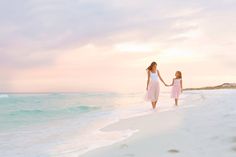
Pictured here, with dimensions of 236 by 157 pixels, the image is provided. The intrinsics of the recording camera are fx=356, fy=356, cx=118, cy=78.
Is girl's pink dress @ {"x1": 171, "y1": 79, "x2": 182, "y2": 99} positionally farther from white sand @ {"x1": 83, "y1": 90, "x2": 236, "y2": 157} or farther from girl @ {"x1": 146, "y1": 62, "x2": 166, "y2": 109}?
→ white sand @ {"x1": 83, "y1": 90, "x2": 236, "y2": 157}

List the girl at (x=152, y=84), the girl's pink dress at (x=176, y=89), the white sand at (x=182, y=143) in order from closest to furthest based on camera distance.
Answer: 1. the white sand at (x=182, y=143)
2. the girl at (x=152, y=84)
3. the girl's pink dress at (x=176, y=89)

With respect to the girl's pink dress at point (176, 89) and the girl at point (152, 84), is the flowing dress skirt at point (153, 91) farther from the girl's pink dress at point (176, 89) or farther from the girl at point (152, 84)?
the girl's pink dress at point (176, 89)

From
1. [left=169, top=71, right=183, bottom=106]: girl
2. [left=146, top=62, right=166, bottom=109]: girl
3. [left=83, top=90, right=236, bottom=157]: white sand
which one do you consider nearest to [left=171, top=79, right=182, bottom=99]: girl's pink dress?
[left=169, top=71, right=183, bottom=106]: girl

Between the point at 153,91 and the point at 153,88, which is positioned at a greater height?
the point at 153,88

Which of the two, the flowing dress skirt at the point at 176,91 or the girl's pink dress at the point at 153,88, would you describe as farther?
the flowing dress skirt at the point at 176,91

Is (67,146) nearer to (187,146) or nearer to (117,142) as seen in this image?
(117,142)

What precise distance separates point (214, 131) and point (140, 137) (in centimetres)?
146

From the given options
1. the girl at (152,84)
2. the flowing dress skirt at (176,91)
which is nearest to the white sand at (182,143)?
the girl at (152,84)

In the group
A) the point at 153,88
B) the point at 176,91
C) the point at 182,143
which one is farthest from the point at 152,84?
the point at 182,143

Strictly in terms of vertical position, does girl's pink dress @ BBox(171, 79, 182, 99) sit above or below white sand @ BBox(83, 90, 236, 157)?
above

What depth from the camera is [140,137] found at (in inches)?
285

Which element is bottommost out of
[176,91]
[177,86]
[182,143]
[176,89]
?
[182,143]

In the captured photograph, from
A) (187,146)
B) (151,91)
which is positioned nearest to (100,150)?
(187,146)

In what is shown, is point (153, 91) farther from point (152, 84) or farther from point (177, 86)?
point (177, 86)
